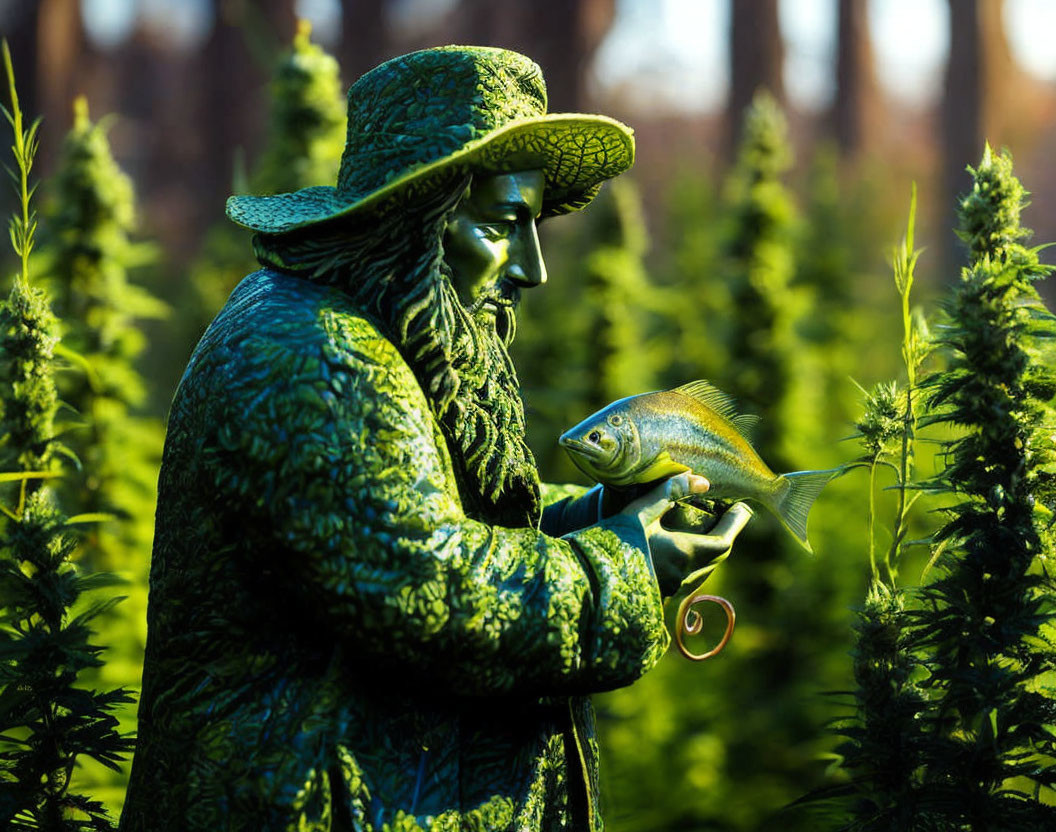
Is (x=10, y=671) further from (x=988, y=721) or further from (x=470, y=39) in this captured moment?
(x=470, y=39)

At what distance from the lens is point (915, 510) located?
7410 mm

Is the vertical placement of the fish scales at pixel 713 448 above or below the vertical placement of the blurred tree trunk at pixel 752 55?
below

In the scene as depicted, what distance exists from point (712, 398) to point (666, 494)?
42 cm

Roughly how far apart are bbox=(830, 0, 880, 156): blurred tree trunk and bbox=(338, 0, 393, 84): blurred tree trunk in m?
7.03

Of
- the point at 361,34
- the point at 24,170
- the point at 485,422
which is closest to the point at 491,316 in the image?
the point at 485,422

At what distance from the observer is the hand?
2.82 meters

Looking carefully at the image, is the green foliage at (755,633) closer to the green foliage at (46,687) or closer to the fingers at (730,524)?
the green foliage at (46,687)

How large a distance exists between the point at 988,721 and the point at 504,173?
1641 mm

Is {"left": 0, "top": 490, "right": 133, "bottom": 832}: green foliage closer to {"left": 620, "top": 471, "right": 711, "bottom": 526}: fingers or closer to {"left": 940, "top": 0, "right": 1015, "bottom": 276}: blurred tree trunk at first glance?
{"left": 620, "top": 471, "right": 711, "bottom": 526}: fingers

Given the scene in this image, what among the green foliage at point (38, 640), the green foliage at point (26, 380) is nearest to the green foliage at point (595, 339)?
the green foliage at point (26, 380)

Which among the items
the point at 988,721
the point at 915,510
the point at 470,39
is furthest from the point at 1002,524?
the point at 470,39

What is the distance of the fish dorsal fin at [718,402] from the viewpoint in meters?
3.20

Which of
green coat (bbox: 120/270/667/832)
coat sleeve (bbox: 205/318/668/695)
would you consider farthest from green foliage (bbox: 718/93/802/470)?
coat sleeve (bbox: 205/318/668/695)

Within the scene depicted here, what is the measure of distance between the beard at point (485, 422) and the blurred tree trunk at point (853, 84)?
16.1m
